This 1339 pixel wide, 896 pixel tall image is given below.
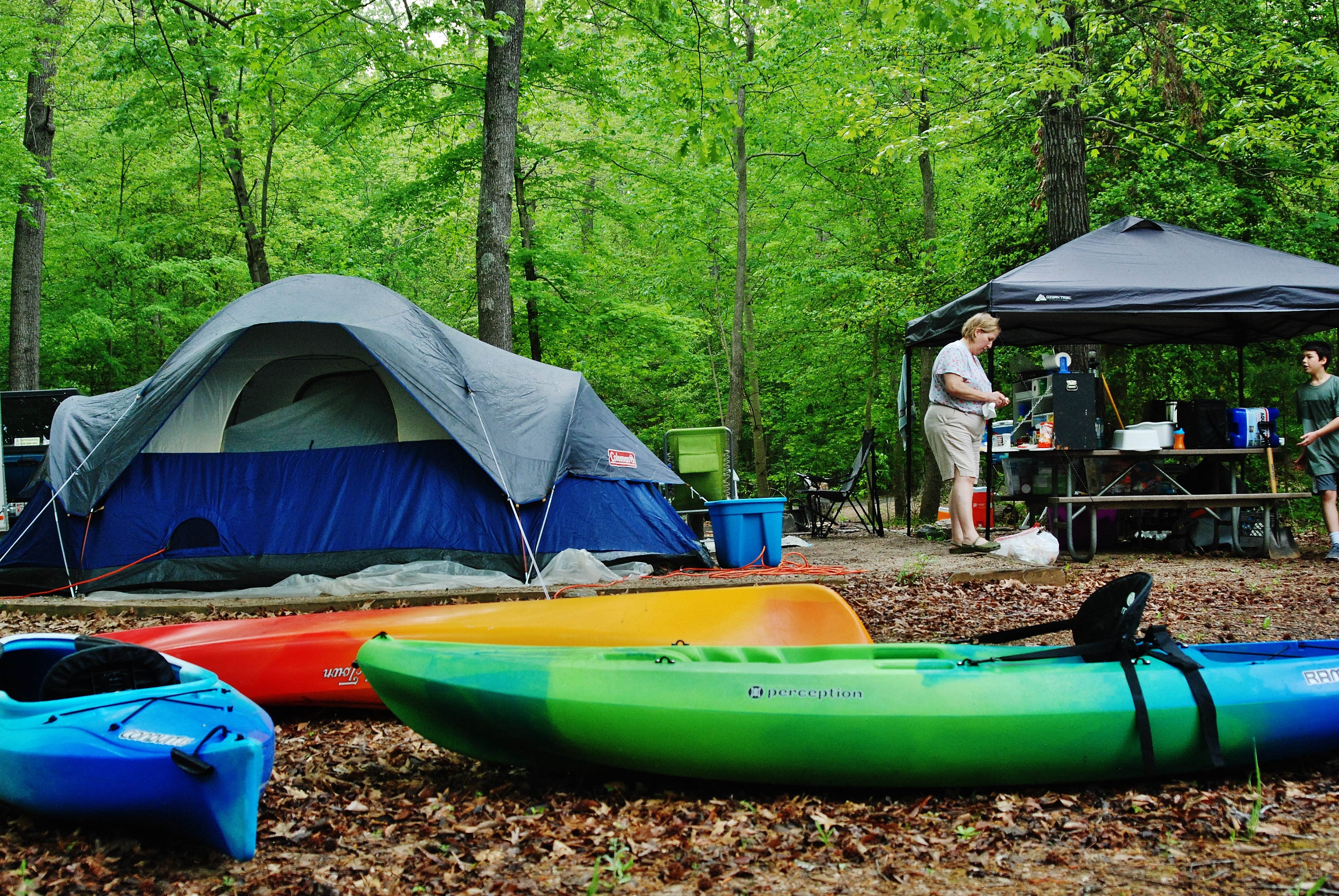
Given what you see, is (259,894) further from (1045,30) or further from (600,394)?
(600,394)

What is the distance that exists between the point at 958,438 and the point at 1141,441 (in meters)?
1.44

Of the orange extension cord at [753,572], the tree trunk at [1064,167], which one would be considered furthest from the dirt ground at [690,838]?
the tree trunk at [1064,167]

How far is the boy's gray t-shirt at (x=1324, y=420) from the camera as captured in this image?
7.35 m

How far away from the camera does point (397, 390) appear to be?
6.80 metres

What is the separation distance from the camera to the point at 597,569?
252 inches

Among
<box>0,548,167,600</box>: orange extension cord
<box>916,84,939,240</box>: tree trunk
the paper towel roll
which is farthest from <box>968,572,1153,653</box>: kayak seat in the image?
<box>916,84,939,240</box>: tree trunk

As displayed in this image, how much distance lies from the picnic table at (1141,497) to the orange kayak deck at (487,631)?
358 cm

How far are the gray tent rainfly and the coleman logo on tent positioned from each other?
1cm

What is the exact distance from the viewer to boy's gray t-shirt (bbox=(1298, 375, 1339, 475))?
7.35 metres

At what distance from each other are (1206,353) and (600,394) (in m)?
12.0

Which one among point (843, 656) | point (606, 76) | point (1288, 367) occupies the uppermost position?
point (606, 76)

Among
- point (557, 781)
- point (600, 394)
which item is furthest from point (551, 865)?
point (600, 394)

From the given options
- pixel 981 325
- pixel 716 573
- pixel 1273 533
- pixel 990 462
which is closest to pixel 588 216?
pixel 990 462

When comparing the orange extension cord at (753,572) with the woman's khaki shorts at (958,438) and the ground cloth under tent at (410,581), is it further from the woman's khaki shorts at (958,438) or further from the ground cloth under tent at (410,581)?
the woman's khaki shorts at (958,438)
